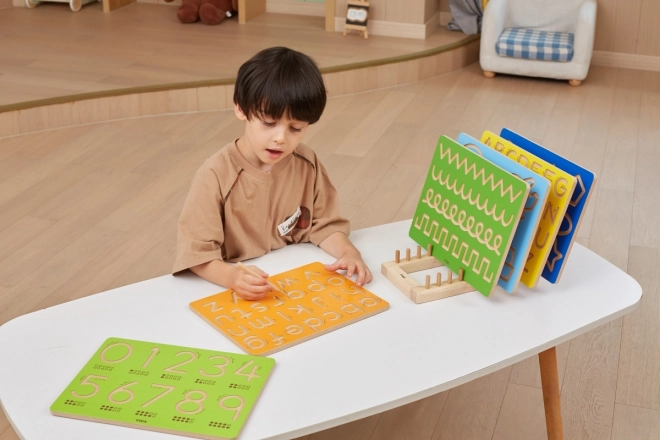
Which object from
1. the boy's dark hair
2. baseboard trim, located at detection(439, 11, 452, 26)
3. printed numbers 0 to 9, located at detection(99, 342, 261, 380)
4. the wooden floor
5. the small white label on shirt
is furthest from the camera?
baseboard trim, located at detection(439, 11, 452, 26)

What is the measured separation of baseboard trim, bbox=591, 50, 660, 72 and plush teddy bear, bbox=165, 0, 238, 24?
91.9 inches

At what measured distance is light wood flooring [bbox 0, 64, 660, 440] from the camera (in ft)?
6.73

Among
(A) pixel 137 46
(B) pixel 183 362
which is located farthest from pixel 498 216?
(A) pixel 137 46

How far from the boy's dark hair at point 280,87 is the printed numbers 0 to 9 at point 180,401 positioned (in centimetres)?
58

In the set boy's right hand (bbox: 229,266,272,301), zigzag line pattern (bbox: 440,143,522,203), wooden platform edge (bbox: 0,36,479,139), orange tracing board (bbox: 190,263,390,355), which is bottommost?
wooden platform edge (bbox: 0,36,479,139)

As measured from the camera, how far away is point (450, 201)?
5.27 feet

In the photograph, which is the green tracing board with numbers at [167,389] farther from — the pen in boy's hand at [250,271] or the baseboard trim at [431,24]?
the baseboard trim at [431,24]

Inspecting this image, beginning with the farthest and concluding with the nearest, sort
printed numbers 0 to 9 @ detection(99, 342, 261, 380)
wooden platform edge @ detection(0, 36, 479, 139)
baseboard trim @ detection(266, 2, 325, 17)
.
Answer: baseboard trim @ detection(266, 2, 325, 17) → wooden platform edge @ detection(0, 36, 479, 139) → printed numbers 0 to 9 @ detection(99, 342, 261, 380)

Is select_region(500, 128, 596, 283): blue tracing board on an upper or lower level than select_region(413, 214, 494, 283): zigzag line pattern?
upper

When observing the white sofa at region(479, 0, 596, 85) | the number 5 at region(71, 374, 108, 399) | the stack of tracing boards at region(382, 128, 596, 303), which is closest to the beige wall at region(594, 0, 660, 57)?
the white sofa at region(479, 0, 596, 85)

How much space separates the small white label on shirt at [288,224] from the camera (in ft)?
5.61

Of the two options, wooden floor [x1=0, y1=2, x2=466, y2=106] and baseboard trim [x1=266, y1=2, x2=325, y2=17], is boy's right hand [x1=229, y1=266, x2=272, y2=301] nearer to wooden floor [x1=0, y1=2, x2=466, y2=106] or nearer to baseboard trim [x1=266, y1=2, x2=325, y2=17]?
wooden floor [x1=0, y1=2, x2=466, y2=106]

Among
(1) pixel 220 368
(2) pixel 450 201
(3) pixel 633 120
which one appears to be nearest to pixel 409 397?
(1) pixel 220 368

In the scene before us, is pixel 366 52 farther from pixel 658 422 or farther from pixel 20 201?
pixel 658 422
